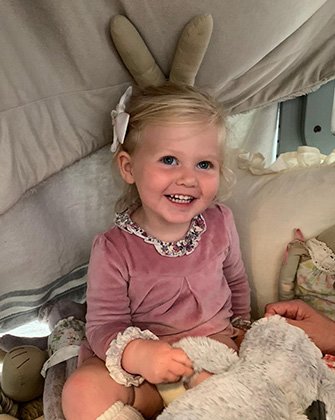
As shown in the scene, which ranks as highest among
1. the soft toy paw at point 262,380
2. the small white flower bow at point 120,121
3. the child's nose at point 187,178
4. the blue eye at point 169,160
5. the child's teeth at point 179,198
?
the small white flower bow at point 120,121

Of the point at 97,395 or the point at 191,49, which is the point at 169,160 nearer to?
the point at 191,49

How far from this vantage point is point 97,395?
87 cm

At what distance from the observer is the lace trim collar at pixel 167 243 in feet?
3.25

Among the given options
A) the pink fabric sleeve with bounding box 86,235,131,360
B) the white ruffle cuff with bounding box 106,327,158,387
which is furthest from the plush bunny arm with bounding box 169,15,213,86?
the white ruffle cuff with bounding box 106,327,158,387

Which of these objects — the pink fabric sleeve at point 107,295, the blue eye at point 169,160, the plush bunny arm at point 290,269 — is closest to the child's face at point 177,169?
the blue eye at point 169,160

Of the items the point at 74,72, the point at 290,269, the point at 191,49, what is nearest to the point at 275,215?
the point at 290,269

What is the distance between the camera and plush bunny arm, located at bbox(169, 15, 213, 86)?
1026mm

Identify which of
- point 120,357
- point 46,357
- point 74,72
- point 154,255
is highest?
point 74,72

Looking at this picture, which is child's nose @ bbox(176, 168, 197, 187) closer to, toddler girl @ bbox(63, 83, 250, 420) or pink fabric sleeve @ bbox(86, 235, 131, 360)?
toddler girl @ bbox(63, 83, 250, 420)

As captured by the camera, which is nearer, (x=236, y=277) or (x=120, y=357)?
(x=120, y=357)

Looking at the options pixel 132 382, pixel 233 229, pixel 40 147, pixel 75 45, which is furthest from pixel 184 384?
pixel 75 45

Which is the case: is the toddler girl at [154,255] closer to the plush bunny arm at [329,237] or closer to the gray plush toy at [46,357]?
the gray plush toy at [46,357]

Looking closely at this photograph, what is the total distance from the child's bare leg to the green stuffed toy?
31 cm

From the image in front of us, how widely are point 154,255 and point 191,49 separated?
0.35 m
